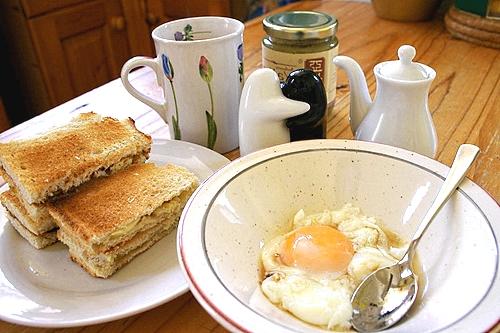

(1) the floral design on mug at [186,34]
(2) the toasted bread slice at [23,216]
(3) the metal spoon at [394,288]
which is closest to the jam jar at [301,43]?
(1) the floral design on mug at [186,34]

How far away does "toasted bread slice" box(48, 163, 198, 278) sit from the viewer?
2.01 feet

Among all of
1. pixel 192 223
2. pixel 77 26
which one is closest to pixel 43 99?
pixel 77 26

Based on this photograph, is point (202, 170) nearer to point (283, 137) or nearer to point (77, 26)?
point (283, 137)

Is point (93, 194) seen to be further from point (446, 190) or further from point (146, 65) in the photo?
point (446, 190)

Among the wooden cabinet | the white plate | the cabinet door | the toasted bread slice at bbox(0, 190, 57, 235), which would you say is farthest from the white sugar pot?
the cabinet door

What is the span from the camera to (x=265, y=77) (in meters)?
0.70

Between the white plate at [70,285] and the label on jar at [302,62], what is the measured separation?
38 centimetres

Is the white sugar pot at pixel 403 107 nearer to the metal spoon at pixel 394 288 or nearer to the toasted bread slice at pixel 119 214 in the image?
the metal spoon at pixel 394 288

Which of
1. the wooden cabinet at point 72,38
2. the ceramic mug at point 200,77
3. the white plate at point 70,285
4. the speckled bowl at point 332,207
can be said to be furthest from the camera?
the wooden cabinet at point 72,38

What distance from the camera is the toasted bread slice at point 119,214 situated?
0.61m

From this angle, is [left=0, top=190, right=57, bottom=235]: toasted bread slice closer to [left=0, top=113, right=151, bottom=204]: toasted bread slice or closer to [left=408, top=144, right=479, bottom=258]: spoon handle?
[left=0, top=113, right=151, bottom=204]: toasted bread slice

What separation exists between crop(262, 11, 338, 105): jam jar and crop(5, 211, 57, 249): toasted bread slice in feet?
1.60

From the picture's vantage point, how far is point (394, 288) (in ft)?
1.68

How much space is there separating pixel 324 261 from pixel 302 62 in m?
0.41
